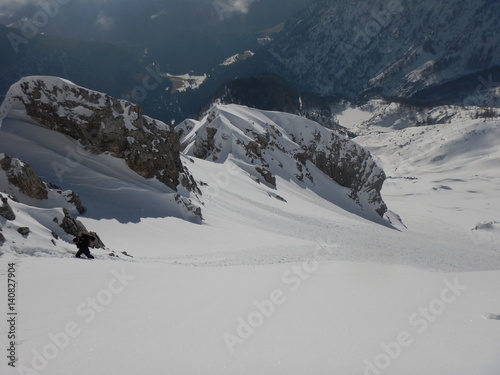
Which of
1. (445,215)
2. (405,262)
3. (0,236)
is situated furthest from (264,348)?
(445,215)

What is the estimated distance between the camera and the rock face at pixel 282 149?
48.0m

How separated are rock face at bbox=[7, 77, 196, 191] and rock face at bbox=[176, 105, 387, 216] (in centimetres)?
1841

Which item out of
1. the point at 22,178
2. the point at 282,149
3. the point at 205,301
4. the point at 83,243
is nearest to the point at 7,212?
the point at 83,243

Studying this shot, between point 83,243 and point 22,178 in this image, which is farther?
point 22,178

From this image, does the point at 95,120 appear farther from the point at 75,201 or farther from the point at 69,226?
the point at 69,226

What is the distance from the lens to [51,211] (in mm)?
13594

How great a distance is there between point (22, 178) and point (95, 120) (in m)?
7.56

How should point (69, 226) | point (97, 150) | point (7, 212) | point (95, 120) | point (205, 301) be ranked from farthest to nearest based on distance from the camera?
point (97, 150), point (95, 120), point (69, 226), point (7, 212), point (205, 301)

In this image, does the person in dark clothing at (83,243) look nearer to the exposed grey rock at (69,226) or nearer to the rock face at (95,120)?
the exposed grey rock at (69,226)

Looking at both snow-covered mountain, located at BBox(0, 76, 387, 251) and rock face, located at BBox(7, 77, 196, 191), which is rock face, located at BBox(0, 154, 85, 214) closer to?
snow-covered mountain, located at BBox(0, 76, 387, 251)

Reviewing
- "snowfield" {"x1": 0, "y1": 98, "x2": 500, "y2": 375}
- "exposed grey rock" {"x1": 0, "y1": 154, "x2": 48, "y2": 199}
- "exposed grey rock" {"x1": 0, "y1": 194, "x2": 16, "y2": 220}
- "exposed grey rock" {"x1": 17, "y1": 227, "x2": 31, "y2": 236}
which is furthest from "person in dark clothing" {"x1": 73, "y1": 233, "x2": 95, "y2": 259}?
"exposed grey rock" {"x1": 0, "y1": 154, "x2": 48, "y2": 199}

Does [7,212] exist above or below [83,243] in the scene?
above

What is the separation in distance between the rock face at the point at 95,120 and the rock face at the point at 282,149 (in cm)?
1841

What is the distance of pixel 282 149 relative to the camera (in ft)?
176
